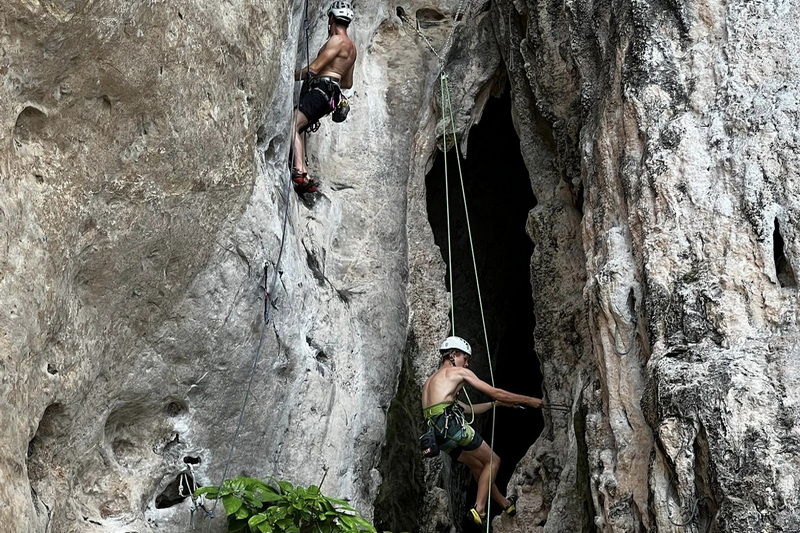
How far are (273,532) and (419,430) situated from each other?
2109 mm

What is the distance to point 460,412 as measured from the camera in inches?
319

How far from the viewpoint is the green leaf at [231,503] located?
21.5ft

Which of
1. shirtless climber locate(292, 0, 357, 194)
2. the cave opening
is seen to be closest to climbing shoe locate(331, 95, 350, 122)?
shirtless climber locate(292, 0, 357, 194)

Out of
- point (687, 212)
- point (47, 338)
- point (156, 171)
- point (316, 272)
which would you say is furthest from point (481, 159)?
point (47, 338)

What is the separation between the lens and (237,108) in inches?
271

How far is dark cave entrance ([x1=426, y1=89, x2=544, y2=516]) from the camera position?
10.8 meters

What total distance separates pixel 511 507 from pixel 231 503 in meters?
2.41

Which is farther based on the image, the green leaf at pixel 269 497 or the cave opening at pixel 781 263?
the green leaf at pixel 269 497

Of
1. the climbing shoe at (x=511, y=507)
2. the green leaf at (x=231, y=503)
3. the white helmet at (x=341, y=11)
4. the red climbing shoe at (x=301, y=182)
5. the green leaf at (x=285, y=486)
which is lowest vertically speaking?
the climbing shoe at (x=511, y=507)

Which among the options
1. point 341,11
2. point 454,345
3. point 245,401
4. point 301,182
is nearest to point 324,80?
point 341,11

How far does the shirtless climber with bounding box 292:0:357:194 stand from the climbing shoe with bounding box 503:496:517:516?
2.66 meters

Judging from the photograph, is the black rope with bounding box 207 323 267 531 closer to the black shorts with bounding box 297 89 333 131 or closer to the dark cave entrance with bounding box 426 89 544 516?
the black shorts with bounding box 297 89 333 131

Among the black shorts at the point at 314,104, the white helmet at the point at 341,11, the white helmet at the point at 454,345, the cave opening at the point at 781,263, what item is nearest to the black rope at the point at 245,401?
the white helmet at the point at 454,345

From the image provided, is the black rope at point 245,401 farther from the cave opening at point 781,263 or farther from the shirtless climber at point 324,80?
the cave opening at point 781,263
